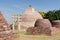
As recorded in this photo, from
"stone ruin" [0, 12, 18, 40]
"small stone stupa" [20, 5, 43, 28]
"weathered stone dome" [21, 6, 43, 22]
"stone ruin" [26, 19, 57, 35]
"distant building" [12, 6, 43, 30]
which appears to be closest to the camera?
"stone ruin" [0, 12, 18, 40]

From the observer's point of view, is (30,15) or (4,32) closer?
(4,32)

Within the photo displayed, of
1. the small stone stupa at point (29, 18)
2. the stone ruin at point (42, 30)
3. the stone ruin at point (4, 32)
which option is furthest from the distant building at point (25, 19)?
the stone ruin at point (4, 32)

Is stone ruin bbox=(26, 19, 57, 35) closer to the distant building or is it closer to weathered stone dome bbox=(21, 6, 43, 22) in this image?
the distant building

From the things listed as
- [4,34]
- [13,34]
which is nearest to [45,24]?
[13,34]

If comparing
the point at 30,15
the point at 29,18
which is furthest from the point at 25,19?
the point at 30,15

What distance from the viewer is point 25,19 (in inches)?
1414

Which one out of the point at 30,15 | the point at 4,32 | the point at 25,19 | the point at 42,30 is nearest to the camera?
the point at 4,32

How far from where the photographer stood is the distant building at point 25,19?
1394 inches

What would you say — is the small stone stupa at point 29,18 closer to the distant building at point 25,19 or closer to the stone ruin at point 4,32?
the distant building at point 25,19

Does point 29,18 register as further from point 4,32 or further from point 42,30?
point 4,32

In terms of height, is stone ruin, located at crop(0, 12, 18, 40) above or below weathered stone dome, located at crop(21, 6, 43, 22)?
below

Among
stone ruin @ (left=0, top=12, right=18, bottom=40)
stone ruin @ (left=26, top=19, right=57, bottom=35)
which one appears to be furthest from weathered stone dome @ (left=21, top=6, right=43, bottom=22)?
stone ruin @ (left=0, top=12, right=18, bottom=40)

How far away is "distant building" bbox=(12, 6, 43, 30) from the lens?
35.4 m

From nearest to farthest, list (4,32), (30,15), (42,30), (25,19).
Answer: (4,32) < (42,30) < (25,19) < (30,15)
